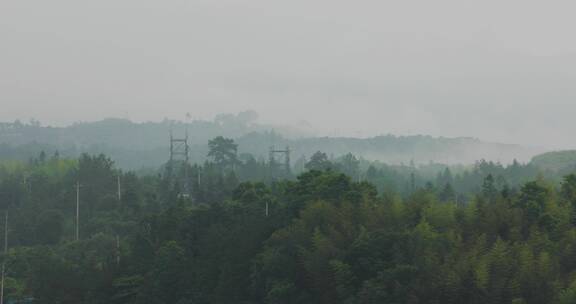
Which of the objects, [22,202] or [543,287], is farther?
[22,202]

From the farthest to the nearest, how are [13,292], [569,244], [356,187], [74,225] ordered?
[74,225] → [13,292] → [356,187] → [569,244]

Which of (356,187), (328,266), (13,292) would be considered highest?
(356,187)

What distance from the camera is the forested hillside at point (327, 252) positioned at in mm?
23891

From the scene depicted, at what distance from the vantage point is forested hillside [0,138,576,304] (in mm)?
23891

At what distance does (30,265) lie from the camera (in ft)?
138

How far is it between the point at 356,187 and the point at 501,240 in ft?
28.7

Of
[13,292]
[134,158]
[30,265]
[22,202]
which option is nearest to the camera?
[13,292]

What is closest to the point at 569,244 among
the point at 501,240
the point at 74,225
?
the point at 501,240

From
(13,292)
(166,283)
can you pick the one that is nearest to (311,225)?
(166,283)

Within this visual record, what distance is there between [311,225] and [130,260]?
10061mm

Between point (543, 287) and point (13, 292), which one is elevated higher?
point (543, 287)

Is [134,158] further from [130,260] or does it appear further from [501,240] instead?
[501,240]

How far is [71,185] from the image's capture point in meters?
60.5

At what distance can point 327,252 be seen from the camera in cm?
2711
